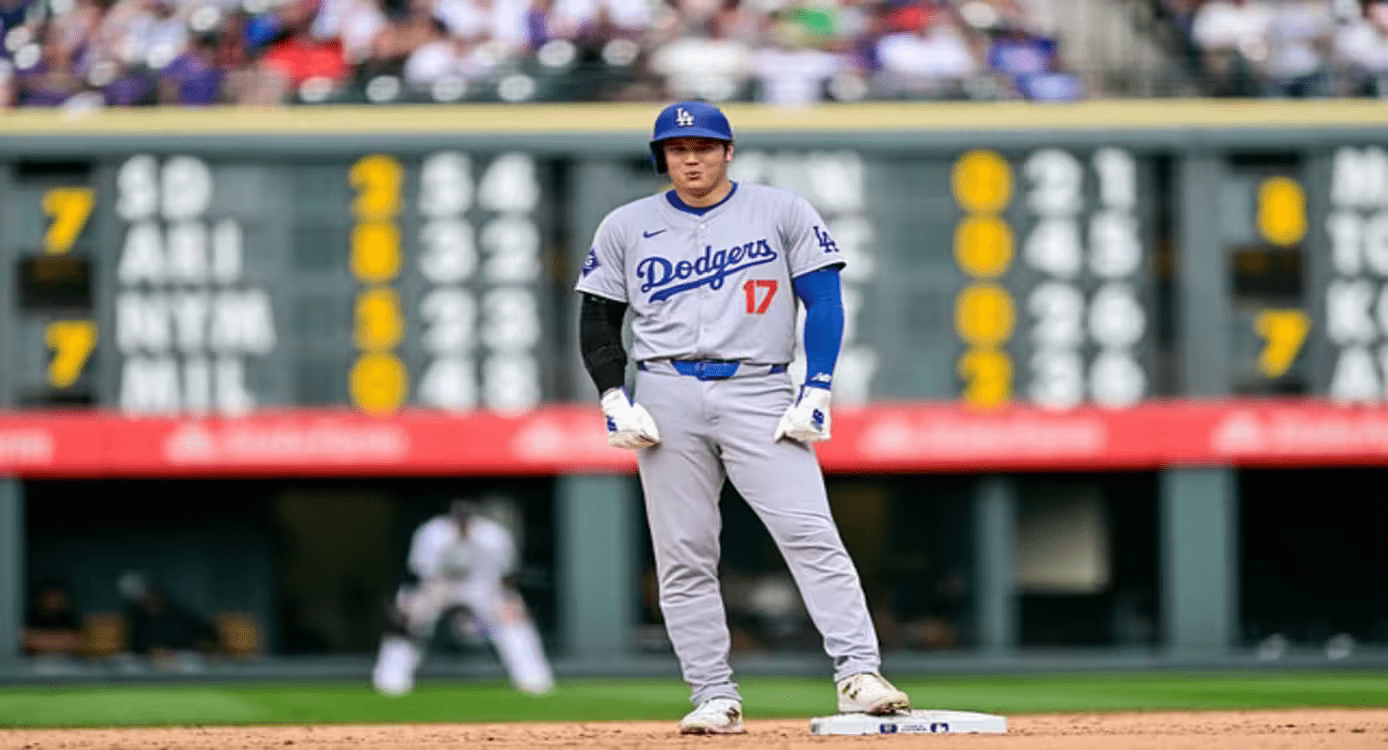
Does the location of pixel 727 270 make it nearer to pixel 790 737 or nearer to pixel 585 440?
pixel 790 737

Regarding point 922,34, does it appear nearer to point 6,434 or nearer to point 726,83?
point 726,83

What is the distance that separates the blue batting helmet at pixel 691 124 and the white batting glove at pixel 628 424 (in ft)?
2.54

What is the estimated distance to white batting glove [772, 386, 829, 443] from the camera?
7.73 m

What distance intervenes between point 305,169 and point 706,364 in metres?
14.3

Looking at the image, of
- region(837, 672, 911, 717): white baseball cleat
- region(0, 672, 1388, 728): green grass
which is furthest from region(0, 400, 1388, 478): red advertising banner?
region(837, 672, 911, 717): white baseball cleat

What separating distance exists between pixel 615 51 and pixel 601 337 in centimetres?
1386

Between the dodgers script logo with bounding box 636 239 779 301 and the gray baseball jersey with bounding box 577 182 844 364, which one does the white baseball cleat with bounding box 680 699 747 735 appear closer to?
the gray baseball jersey with bounding box 577 182 844 364

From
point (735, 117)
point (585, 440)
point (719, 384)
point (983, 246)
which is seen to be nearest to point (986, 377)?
point (983, 246)

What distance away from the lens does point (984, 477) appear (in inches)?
887

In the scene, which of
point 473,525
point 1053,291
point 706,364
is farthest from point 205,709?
point 1053,291

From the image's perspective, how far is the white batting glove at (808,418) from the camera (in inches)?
304

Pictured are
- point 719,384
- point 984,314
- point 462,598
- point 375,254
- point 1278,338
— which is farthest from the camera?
point 1278,338

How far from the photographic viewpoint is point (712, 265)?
7816 mm

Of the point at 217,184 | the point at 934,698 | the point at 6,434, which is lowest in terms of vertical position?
the point at 934,698
